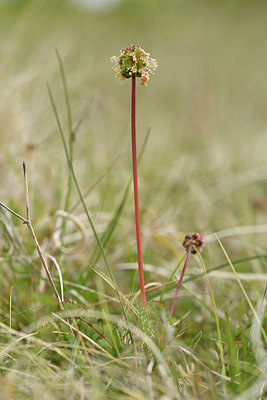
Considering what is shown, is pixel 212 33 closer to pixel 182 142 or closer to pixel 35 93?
pixel 182 142

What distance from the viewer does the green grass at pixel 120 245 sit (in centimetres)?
64

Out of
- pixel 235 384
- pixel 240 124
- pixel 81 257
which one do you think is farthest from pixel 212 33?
pixel 235 384

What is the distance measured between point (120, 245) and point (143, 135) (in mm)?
1532

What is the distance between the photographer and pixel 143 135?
2.65 metres

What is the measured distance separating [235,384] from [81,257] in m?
0.59

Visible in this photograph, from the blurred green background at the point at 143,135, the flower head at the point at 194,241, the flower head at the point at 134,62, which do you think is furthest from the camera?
the blurred green background at the point at 143,135

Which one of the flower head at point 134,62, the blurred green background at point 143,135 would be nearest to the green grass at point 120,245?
the blurred green background at point 143,135

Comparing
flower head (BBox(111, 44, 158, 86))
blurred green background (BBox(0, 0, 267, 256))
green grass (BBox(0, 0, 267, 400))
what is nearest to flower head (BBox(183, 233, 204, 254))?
green grass (BBox(0, 0, 267, 400))

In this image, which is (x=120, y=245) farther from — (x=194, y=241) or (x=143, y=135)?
(x=143, y=135)

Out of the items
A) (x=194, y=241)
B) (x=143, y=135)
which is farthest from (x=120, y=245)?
(x=143, y=135)

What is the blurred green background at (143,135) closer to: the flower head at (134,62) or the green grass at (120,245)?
the green grass at (120,245)

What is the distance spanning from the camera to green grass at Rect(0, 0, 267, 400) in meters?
0.64

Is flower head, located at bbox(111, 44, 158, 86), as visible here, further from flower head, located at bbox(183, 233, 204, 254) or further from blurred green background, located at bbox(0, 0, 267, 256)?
blurred green background, located at bbox(0, 0, 267, 256)

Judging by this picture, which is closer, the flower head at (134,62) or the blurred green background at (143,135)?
the flower head at (134,62)
